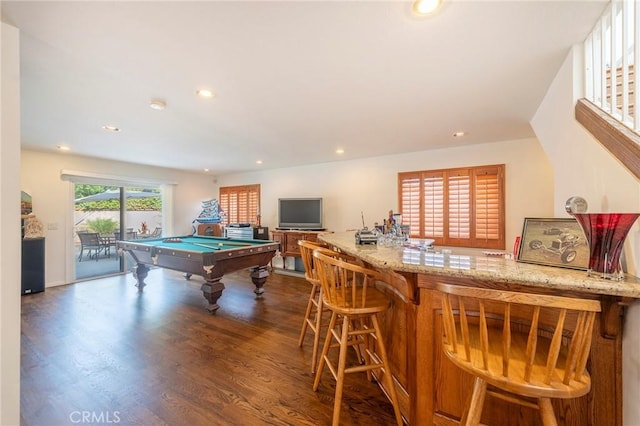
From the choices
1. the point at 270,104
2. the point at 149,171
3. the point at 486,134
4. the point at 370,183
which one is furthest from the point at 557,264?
the point at 149,171

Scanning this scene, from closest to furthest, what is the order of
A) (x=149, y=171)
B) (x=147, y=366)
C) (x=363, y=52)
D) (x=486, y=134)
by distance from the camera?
1. (x=363, y=52)
2. (x=147, y=366)
3. (x=486, y=134)
4. (x=149, y=171)

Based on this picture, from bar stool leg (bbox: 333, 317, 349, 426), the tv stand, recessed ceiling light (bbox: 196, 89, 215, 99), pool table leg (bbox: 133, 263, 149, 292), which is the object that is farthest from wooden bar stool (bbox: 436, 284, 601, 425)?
pool table leg (bbox: 133, 263, 149, 292)

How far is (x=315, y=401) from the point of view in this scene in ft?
5.76

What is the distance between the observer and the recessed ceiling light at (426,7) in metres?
1.28

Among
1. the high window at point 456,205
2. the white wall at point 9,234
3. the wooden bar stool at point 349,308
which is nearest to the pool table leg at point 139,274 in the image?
the white wall at point 9,234

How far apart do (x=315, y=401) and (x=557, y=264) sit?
1692 mm

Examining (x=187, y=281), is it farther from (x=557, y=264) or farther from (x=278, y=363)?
(x=557, y=264)

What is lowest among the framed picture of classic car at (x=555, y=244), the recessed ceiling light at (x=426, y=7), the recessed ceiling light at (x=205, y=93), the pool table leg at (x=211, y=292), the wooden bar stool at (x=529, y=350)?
the pool table leg at (x=211, y=292)

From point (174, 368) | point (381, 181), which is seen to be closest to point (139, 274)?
point (174, 368)

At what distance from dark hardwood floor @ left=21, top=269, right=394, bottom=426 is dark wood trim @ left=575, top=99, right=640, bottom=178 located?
74.4 inches

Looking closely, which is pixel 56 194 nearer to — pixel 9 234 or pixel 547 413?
pixel 9 234

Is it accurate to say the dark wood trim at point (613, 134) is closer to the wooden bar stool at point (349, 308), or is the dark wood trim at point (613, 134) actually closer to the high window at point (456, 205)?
the wooden bar stool at point (349, 308)

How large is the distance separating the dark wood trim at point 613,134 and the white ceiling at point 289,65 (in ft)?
1.77

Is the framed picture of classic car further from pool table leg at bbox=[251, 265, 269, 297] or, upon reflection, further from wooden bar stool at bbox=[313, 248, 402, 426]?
pool table leg at bbox=[251, 265, 269, 297]
